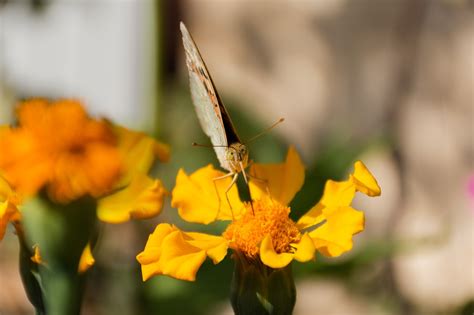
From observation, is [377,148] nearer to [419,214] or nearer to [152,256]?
[419,214]

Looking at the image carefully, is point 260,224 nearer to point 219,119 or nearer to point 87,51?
point 219,119

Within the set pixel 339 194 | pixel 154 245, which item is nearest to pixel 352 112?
pixel 339 194

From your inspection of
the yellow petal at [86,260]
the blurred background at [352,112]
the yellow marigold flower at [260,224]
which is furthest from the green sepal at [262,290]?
the blurred background at [352,112]

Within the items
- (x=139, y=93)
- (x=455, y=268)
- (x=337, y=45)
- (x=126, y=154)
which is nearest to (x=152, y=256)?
(x=126, y=154)

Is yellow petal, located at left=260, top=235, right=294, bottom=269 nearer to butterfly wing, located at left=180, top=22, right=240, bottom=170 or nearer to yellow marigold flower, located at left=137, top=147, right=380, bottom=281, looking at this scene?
yellow marigold flower, located at left=137, top=147, right=380, bottom=281

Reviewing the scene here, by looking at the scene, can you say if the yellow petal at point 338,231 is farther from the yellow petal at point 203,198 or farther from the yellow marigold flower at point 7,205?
the yellow marigold flower at point 7,205

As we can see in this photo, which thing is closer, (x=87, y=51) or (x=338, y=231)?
(x=338, y=231)

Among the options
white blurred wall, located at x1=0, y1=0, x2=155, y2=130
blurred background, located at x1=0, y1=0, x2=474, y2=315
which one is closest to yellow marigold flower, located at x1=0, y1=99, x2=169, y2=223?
blurred background, located at x1=0, y1=0, x2=474, y2=315
